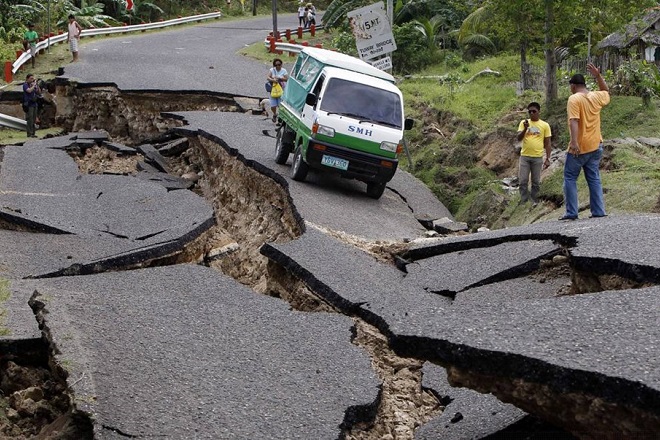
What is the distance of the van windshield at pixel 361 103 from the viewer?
16.0 meters

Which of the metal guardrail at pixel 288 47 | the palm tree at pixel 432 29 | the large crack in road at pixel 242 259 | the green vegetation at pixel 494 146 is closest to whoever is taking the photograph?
the large crack in road at pixel 242 259

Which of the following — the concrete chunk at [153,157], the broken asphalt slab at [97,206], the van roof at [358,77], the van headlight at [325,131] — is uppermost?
the van roof at [358,77]

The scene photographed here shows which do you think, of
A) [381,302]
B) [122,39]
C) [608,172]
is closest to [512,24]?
[608,172]

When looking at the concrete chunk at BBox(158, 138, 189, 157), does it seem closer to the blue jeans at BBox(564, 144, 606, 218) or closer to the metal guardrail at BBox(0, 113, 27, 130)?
the metal guardrail at BBox(0, 113, 27, 130)

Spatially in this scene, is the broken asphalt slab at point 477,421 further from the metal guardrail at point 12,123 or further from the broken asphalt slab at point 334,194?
the metal guardrail at point 12,123

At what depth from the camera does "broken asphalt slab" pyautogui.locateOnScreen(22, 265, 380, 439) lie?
260 inches

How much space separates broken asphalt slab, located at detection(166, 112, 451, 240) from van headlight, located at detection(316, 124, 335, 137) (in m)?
0.99

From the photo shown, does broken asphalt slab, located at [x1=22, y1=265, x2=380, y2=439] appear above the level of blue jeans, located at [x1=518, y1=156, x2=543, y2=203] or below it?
above

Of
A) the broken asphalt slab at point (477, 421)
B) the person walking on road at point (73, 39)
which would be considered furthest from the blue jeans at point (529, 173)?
the person walking on road at point (73, 39)

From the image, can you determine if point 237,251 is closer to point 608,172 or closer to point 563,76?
point 608,172

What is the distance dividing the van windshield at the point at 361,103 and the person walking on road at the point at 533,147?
2336mm

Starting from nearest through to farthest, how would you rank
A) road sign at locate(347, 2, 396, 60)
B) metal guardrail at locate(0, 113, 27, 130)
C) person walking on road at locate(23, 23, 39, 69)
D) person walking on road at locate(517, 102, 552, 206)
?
person walking on road at locate(517, 102, 552, 206) → road sign at locate(347, 2, 396, 60) → metal guardrail at locate(0, 113, 27, 130) → person walking on road at locate(23, 23, 39, 69)

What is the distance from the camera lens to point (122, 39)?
35656 mm

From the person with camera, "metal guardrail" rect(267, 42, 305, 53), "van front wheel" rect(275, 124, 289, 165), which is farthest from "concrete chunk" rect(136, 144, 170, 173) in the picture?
"metal guardrail" rect(267, 42, 305, 53)
